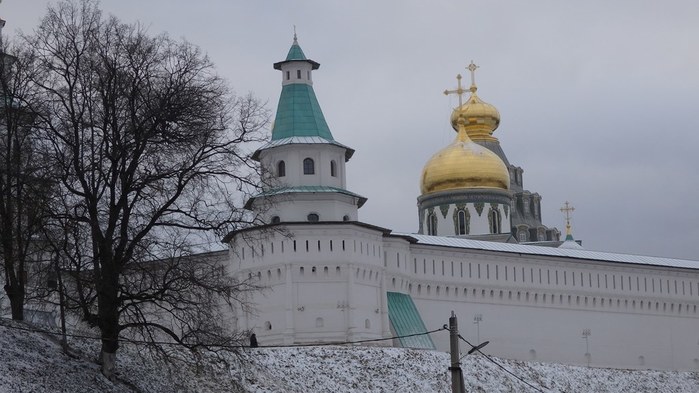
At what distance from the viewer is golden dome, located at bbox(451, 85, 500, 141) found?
91812 mm

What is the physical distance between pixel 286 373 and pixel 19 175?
13.3 m

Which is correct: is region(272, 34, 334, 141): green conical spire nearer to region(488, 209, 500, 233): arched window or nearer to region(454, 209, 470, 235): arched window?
region(454, 209, 470, 235): arched window

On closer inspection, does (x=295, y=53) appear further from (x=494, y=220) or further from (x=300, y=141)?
(x=494, y=220)

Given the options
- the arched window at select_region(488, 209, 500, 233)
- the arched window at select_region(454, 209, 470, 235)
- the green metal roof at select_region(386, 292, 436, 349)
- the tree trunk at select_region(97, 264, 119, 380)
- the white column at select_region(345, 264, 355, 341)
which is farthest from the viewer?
the arched window at select_region(488, 209, 500, 233)

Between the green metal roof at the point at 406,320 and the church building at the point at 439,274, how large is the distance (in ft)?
0.20

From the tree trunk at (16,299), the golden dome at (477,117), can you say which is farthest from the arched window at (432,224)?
the tree trunk at (16,299)

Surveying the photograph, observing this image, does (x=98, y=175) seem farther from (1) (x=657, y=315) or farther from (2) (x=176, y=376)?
(1) (x=657, y=315)

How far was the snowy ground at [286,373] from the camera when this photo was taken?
34594 mm

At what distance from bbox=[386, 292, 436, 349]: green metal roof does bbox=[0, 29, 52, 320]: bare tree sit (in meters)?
22.4

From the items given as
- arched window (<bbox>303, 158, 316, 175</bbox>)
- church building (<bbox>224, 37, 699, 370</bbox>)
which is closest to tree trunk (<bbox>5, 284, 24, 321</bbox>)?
church building (<bbox>224, 37, 699, 370</bbox>)

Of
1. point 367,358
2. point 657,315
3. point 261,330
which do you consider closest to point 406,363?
point 367,358

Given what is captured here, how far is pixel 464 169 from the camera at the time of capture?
80.1 metres

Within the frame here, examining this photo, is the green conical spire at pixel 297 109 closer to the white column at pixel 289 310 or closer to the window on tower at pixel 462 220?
the white column at pixel 289 310

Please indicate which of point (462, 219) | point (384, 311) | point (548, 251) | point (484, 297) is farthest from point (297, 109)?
point (462, 219)
